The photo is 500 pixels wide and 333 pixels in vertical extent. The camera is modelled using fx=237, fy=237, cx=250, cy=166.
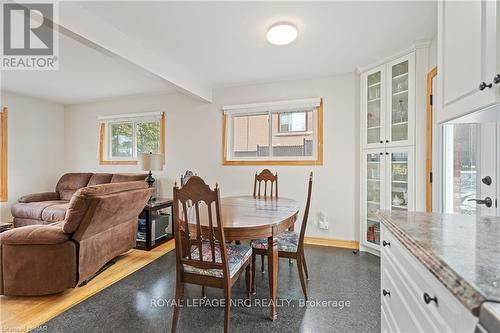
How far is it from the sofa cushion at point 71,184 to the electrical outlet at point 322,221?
4.12 meters

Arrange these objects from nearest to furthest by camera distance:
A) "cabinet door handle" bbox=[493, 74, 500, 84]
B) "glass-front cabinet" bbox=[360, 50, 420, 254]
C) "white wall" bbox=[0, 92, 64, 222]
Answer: "cabinet door handle" bbox=[493, 74, 500, 84]
"glass-front cabinet" bbox=[360, 50, 420, 254]
"white wall" bbox=[0, 92, 64, 222]

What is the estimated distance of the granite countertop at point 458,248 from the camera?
0.53 m

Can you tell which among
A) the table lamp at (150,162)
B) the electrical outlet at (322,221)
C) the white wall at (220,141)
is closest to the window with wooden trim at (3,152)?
the white wall at (220,141)

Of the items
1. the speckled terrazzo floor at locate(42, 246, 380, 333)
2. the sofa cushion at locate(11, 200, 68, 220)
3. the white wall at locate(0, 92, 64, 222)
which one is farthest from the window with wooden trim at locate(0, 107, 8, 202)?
the speckled terrazzo floor at locate(42, 246, 380, 333)

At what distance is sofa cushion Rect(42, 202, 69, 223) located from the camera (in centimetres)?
334

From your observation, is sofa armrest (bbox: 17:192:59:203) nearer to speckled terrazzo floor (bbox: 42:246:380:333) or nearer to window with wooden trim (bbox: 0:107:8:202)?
window with wooden trim (bbox: 0:107:8:202)

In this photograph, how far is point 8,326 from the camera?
167cm

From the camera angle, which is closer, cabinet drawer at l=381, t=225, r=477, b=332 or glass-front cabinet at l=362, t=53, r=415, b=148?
cabinet drawer at l=381, t=225, r=477, b=332

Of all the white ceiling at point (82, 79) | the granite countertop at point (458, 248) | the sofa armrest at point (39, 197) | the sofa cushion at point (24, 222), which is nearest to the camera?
the granite countertop at point (458, 248)

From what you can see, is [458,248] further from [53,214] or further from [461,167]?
[53,214]

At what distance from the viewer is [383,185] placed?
288 cm

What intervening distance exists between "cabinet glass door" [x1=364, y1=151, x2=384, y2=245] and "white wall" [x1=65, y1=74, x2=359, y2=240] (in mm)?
169

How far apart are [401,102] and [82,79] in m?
4.42
